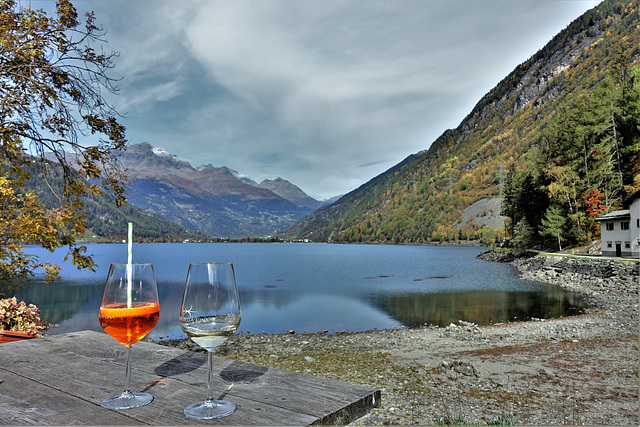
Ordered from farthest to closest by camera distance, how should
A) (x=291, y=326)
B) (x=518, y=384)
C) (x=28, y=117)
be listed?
(x=291, y=326), (x=518, y=384), (x=28, y=117)

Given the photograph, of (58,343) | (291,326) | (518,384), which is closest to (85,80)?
(58,343)

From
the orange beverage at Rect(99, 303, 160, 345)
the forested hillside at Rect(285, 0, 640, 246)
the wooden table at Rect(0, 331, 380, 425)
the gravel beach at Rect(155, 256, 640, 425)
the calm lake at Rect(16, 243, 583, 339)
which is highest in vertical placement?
the forested hillside at Rect(285, 0, 640, 246)

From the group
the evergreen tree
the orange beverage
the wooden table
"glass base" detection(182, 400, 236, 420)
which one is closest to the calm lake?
the evergreen tree

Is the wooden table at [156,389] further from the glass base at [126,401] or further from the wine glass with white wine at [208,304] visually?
the wine glass with white wine at [208,304]

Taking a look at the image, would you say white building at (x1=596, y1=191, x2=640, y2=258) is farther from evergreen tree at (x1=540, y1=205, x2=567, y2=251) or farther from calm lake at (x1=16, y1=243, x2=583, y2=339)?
evergreen tree at (x1=540, y1=205, x2=567, y2=251)

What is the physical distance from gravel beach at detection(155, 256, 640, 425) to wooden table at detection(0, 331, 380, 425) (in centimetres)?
409

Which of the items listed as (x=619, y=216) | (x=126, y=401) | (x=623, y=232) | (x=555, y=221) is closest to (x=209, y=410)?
(x=126, y=401)

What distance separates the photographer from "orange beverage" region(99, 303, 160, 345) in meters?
1.45

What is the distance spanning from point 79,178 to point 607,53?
17380cm

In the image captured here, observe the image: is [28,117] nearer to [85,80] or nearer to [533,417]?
[85,80]

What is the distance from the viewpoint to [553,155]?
54.3m

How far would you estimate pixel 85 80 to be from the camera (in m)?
5.68

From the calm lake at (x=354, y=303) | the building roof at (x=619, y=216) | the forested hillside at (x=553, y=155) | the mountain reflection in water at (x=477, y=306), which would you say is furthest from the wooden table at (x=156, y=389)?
the forested hillside at (x=553, y=155)

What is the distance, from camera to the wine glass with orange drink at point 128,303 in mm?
1450
